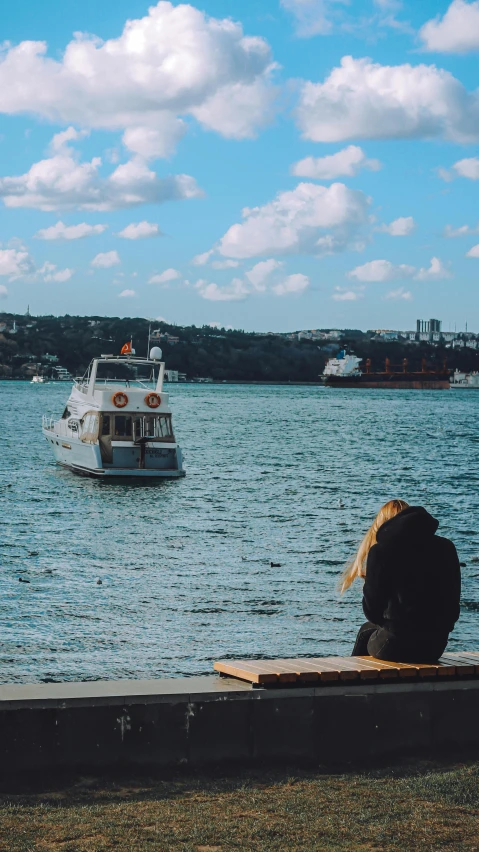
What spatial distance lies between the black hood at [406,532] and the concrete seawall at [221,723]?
0.92 metres

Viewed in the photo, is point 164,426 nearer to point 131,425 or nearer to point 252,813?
point 131,425

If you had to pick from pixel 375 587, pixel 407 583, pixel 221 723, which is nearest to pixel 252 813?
pixel 221 723

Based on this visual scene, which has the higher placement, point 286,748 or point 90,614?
point 286,748

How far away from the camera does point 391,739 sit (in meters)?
6.61

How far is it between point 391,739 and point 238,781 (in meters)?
1.13

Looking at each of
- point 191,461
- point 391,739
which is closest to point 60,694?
point 391,739

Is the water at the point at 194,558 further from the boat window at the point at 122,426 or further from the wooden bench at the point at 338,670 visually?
the wooden bench at the point at 338,670

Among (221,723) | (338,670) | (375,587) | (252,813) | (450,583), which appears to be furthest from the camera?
(450,583)

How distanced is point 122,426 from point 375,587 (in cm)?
3255

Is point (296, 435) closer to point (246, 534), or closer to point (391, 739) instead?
point (246, 534)

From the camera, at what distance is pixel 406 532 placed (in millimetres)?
6652

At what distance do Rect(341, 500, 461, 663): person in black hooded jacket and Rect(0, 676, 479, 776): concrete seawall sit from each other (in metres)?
0.37

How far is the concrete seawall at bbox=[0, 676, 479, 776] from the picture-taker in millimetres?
6098

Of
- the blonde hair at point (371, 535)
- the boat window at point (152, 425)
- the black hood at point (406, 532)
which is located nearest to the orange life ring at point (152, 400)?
the boat window at point (152, 425)
